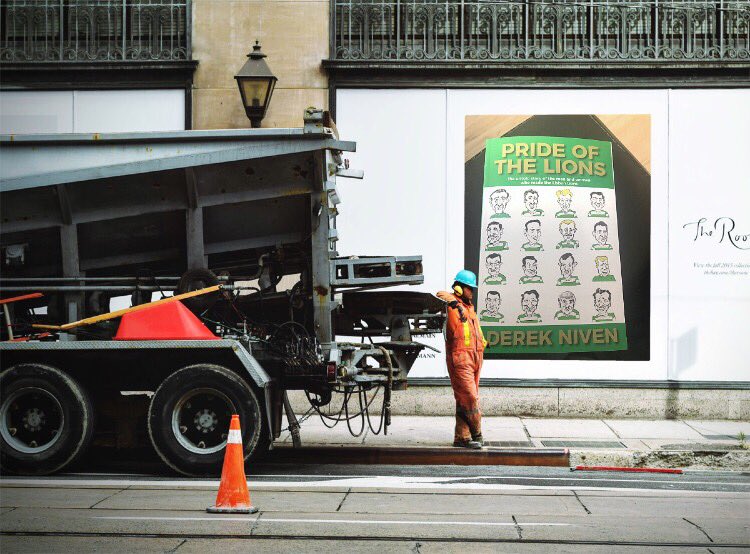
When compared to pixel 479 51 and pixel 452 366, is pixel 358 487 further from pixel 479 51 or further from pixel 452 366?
pixel 479 51

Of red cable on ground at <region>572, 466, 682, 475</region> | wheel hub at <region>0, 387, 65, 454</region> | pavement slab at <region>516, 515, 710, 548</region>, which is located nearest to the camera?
pavement slab at <region>516, 515, 710, 548</region>

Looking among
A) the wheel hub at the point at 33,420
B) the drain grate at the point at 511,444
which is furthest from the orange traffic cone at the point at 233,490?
the drain grate at the point at 511,444

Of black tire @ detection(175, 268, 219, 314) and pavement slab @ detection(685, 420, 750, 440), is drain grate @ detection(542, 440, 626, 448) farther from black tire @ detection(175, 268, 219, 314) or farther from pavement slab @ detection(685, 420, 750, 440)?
black tire @ detection(175, 268, 219, 314)

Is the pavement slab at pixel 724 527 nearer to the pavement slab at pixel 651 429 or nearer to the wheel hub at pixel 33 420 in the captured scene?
the pavement slab at pixel 651 429

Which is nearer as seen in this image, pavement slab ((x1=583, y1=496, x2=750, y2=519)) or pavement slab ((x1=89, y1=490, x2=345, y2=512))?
pavement slab ((x1=583, y1=496, x2=750, y2=519))

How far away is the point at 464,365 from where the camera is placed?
11.6m

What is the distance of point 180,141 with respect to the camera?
33.5 feet

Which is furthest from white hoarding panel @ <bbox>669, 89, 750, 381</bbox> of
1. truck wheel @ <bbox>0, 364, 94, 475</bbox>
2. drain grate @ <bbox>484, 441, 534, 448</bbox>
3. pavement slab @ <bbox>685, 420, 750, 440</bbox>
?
truck wheel @ <bbox>0, 364, 94, 475</bbox>

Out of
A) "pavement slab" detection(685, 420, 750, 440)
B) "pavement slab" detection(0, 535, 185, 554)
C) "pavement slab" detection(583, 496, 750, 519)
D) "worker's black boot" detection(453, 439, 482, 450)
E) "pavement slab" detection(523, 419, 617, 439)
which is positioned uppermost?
"pavement slab" detection(0, 535, 185, 554)

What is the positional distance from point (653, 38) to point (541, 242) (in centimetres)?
295

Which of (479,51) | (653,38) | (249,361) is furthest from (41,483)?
→ (653,38)

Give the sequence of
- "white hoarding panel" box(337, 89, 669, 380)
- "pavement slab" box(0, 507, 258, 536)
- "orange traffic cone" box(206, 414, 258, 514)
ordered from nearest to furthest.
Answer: "pavement slab" box(0, 507, 258, 536) → "orange traffic cone" box(206, 414, 258, 514) → "white hoarding panel" box(337, 89, 669, 380)

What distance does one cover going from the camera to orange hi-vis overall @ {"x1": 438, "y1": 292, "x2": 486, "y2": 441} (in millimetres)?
11602

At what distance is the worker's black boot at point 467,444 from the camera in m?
11.5
